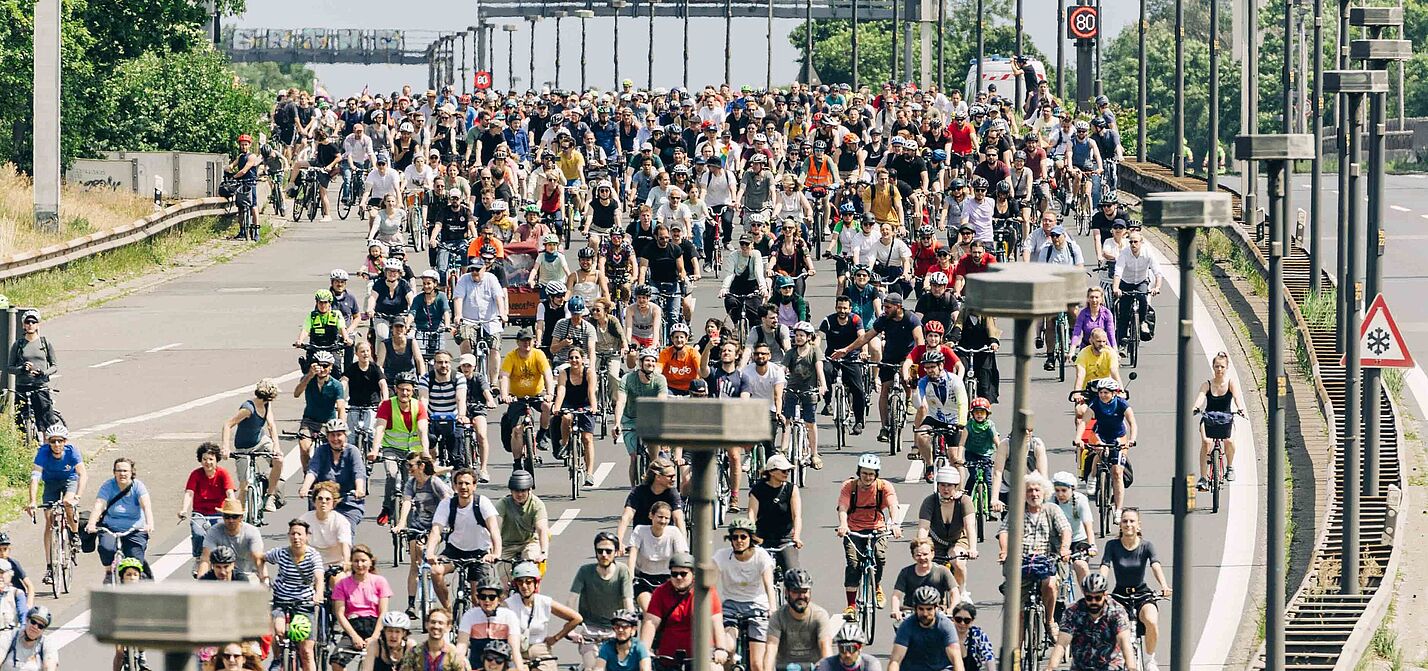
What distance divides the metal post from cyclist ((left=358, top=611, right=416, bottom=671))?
30173mm

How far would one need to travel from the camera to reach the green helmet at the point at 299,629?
58.7 feet

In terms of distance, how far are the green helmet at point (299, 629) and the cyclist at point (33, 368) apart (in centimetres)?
917

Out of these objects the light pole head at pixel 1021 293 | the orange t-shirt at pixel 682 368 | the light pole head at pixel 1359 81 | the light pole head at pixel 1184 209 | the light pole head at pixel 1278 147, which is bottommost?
the orange t-shirt at pixel 682 368

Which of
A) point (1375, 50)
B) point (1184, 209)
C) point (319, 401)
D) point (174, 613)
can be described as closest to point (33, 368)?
point (319, 401)

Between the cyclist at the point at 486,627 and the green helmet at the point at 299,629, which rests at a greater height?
the cyclist at the point at 486,627

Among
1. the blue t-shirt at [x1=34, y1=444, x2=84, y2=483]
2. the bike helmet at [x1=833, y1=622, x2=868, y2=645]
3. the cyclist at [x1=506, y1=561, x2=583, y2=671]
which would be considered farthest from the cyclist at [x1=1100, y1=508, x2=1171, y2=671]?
the blue t-shirt at [x1=34, y1=444, x2=84, y2=483]

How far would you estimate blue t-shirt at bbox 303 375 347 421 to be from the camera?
23969mm

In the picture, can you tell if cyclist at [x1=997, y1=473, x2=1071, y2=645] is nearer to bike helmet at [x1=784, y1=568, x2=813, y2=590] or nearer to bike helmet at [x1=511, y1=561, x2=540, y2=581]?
bike helmet at [x1=784, y1=568, x2=813, y2=590]

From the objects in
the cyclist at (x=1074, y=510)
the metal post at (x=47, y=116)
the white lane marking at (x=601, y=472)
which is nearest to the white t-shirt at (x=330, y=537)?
the cyclist at (x=1074, y=510)

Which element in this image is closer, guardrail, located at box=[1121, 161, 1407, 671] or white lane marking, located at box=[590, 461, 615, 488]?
guardrail, located at box=[1121, 161, 1407, 671]

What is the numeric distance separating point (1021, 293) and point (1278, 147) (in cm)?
666

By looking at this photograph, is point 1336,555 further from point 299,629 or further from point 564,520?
point 299,629

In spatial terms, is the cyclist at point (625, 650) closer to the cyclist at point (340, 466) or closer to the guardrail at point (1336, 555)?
the cyclist at point (340, 466)

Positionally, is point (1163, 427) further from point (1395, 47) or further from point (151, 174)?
point (151, 174)
